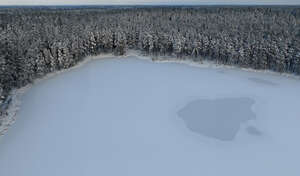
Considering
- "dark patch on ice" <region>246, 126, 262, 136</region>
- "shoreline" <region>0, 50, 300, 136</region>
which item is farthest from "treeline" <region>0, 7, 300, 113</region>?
"dark patch on ice" <region>246, 126, 262, 136</region>

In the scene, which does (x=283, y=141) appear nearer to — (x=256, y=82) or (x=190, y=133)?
(x=190, y=133)

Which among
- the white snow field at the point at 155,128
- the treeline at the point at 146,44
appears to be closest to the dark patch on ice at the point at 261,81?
the white snow field at the point at 155,128

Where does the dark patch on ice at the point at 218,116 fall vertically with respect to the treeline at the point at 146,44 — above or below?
below

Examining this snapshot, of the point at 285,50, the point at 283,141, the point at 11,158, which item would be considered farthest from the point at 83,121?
the point at 285,50

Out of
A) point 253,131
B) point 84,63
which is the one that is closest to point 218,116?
point 253,131

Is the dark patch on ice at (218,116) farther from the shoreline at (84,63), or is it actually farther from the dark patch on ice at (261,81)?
the shoreline at (84,63)

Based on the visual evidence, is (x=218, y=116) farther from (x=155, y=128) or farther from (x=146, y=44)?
(x=146, y=44)
